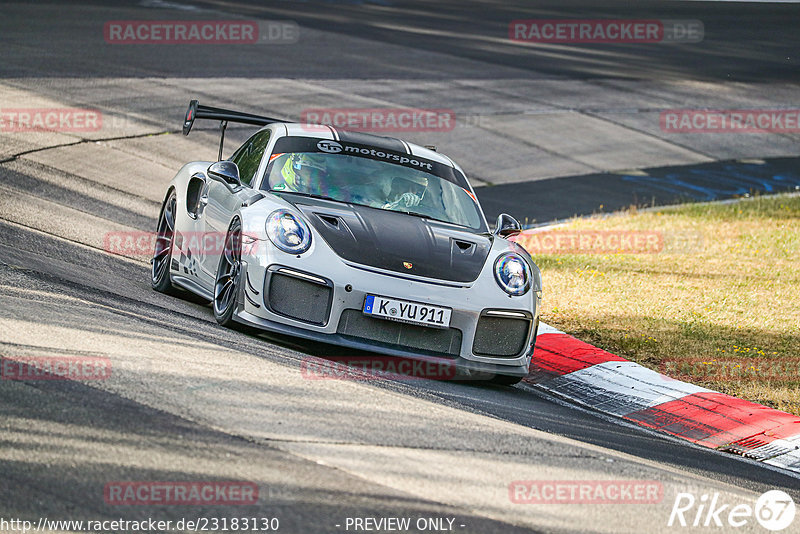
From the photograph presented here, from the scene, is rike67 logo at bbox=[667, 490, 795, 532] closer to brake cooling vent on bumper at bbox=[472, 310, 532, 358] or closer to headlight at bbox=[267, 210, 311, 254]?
brake cooling vent on bumper at bbox=[472, 310, 532, 358]

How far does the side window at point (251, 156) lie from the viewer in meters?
8.03

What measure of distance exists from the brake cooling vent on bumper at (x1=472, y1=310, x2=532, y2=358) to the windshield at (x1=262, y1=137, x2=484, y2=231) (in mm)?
1020

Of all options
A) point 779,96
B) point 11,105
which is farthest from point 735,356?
point 779,96

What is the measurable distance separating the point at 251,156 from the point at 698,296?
456cm

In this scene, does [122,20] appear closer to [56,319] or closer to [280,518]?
[56,319]

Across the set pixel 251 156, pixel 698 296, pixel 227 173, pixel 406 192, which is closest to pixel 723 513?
pixel 406 192

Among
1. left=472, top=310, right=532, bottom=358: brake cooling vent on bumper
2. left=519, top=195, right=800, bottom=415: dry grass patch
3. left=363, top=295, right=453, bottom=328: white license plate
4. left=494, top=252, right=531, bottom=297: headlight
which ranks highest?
left=494, top=252, right=531, bottom=297: headlight

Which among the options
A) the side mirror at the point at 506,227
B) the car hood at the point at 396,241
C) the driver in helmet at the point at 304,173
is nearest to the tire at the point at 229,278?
the car hood at the point at 396,241

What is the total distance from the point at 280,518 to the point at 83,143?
36.3 ft

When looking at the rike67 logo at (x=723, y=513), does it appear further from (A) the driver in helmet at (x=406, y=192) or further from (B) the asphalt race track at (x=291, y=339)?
(A) the driver in helmet at (x=406, y=192)

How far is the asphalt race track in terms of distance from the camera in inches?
169

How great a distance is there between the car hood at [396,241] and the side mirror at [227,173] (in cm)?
45

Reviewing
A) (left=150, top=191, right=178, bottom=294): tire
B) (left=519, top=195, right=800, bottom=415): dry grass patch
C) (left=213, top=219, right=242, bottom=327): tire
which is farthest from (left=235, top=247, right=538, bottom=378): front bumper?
(left=519, top=195, right=800, bottom=415): dry grass patch

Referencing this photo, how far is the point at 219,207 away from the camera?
781 cm
